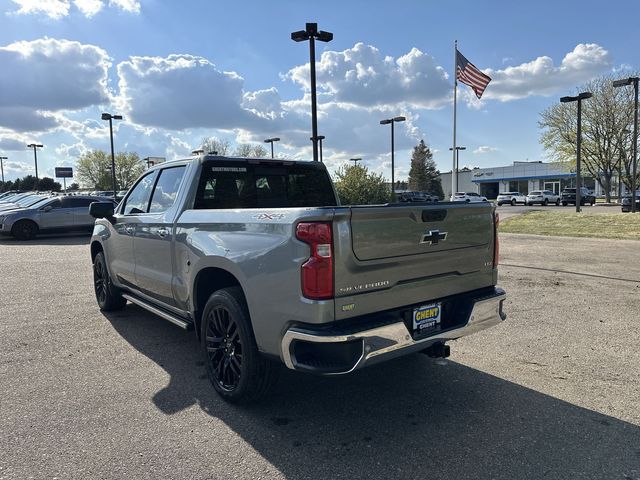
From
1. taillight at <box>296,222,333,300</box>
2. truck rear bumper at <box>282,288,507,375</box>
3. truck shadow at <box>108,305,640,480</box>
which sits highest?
Result: taillight at <box>296,222,333,300</box>

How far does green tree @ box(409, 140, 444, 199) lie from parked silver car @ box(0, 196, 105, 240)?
74.9m

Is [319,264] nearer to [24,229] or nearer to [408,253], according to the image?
[408,253]

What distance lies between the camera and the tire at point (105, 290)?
20.9 feet

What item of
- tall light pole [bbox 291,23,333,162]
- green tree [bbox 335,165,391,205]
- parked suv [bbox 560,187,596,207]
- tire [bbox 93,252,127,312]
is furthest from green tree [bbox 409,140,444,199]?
tire [bbox 93,252,127,312]

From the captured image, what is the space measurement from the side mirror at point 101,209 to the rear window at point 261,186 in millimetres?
1559

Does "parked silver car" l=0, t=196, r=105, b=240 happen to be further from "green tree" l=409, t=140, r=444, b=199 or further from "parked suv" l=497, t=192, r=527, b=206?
"green tree" l=409, t=140, r=444, b=199

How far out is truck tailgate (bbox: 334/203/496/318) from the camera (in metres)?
2.99

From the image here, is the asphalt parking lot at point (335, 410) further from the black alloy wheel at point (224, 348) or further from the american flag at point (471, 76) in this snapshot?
the american flag at point (471, 76)

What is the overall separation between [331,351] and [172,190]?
105 inches

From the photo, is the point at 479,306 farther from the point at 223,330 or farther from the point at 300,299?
the point at 223,330

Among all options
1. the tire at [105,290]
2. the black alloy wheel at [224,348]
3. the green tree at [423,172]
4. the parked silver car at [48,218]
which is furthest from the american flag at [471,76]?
the green tree at [423,172]

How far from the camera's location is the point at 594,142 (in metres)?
40.1

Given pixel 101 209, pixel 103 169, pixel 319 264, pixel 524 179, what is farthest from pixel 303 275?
pixel 103 169

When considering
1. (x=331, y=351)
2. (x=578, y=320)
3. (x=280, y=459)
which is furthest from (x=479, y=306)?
(x=578, y=320)
